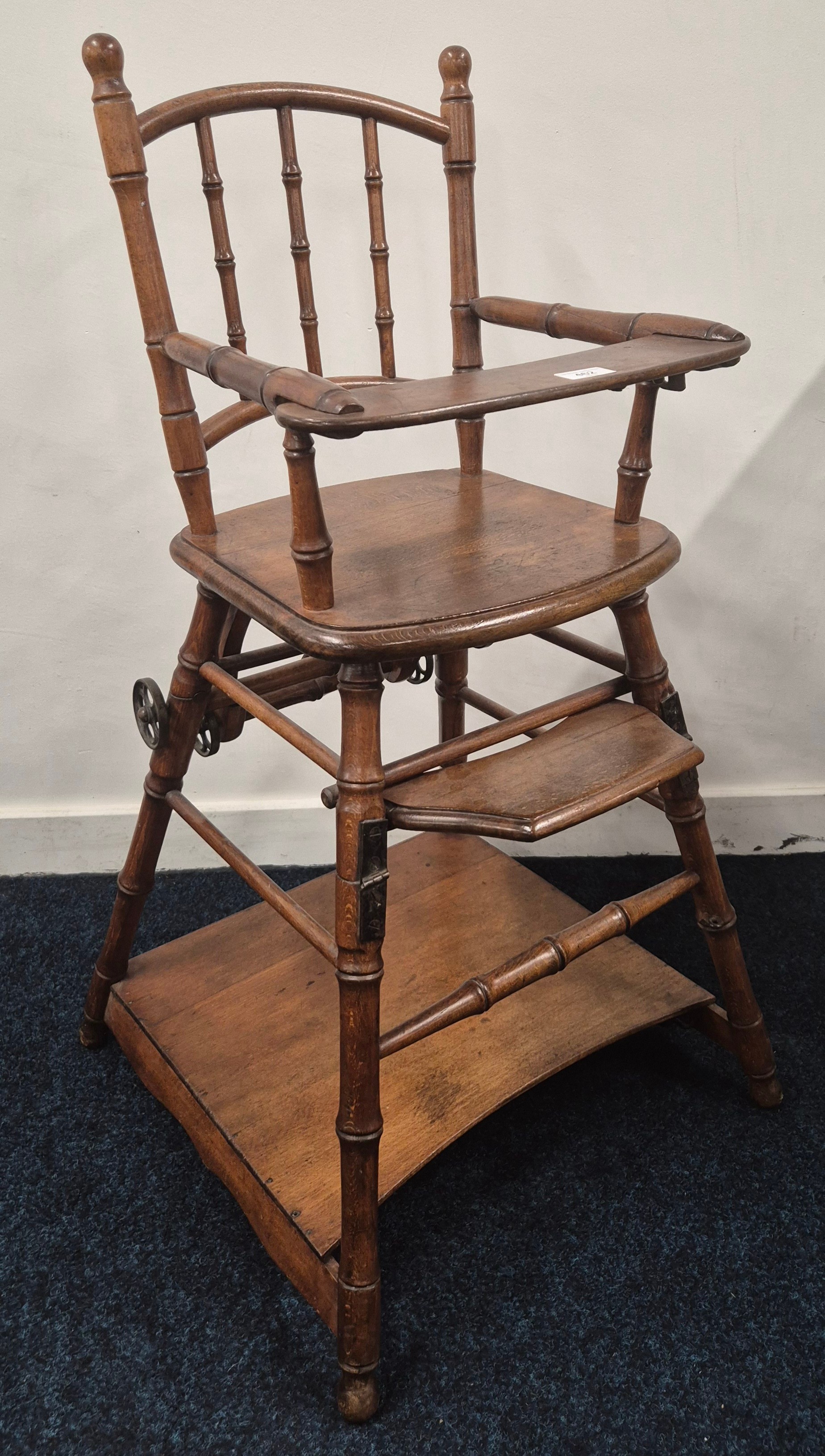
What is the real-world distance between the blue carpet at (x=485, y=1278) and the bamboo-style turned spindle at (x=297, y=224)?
0.86 meters

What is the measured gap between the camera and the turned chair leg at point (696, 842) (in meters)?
1.07

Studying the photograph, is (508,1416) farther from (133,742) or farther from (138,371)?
(138,371)

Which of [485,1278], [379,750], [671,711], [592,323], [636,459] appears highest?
[592,323]

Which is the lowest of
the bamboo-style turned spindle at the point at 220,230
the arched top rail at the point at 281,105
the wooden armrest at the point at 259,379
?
the wooden armrest at the point at 259,379

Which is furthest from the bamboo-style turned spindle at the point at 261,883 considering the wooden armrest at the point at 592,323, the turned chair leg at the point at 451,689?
the wooden armrest at the point at 592,323

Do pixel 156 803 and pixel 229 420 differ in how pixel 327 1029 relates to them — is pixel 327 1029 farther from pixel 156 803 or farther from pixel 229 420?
pixel 229 420

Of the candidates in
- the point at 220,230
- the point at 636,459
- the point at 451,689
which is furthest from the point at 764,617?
the point at 220,230

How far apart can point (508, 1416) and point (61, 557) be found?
1145 mm

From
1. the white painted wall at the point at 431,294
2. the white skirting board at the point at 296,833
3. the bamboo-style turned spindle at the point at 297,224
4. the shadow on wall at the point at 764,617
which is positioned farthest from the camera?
the white skirting board at the point at 296,833

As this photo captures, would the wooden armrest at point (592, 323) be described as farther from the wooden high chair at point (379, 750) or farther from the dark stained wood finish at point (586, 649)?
the dark stained wood finish at point (586, 649)

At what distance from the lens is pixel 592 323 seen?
1025 millimetres

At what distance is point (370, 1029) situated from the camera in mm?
883

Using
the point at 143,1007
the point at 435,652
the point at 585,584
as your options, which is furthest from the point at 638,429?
the point at 143,1007

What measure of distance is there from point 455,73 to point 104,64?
402 mm
